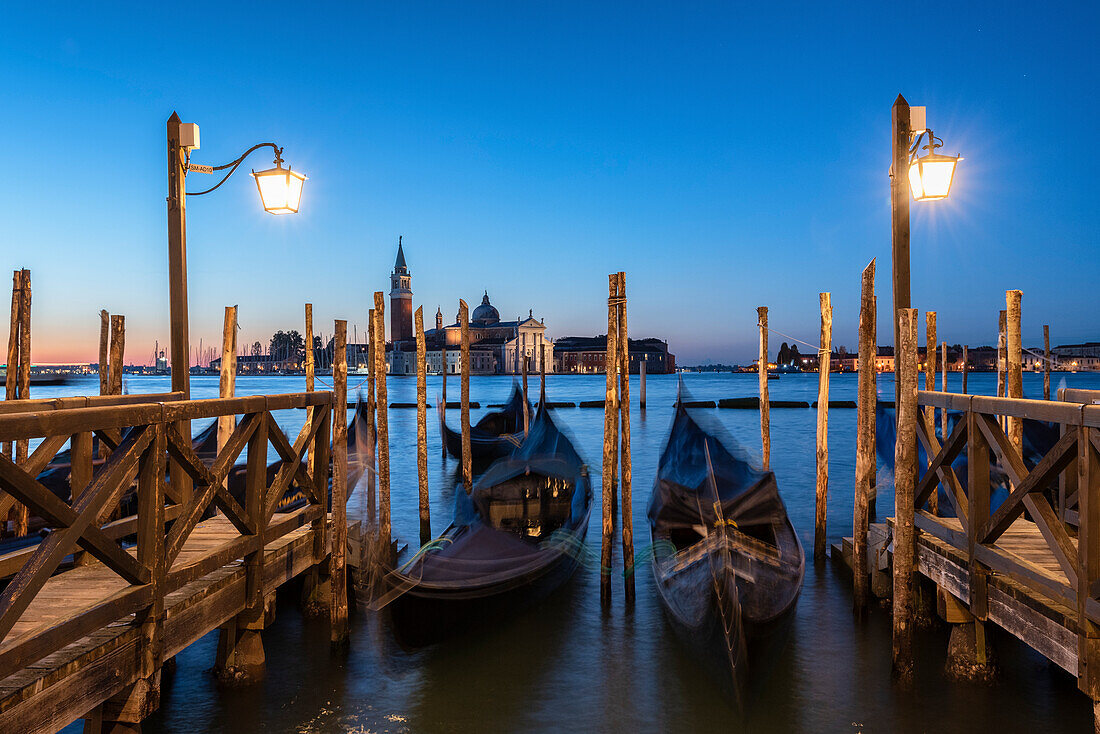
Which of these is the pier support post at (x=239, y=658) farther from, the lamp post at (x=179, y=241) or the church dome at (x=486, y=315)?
the church dome at (x=486, y=315)

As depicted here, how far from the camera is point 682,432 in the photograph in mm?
6832

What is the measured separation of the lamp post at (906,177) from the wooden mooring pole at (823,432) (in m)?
1.95

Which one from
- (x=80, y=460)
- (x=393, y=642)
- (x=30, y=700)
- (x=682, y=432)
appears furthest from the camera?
(x=682, y=432)

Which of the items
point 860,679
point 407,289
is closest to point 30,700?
point 860,679

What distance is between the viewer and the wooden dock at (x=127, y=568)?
1.85 m

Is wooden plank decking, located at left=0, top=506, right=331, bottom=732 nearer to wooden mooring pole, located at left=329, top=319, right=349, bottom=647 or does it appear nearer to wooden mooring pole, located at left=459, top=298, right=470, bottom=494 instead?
wooden mooring pole, located at left=329, top=319, right=349, bottom=647

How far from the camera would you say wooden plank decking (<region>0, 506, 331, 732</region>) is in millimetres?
1869

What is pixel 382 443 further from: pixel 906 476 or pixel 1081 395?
pixel 1081 395

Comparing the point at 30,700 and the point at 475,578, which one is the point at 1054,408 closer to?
the point at 475,578

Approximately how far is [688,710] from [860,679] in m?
1.02

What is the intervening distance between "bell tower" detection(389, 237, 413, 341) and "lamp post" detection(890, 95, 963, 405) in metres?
68.5

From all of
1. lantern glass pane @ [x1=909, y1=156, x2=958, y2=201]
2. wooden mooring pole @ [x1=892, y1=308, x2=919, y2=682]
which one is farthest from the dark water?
lantern glass pane @ [x1=909, y1=156, x2=958, y2=201]

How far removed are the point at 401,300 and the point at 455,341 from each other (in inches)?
283

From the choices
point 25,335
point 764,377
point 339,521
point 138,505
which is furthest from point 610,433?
point 25,335
